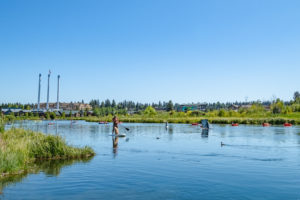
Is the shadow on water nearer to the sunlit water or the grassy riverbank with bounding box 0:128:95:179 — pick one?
the sunlit water

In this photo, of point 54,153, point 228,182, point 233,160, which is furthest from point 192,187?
point 54,153

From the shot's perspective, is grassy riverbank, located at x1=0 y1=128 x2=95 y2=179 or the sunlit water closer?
the sunlit water

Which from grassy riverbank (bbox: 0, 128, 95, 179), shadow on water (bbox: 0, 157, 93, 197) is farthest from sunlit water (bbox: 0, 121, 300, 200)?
grassy riverbank (bbox: 0, 128, 95, 179)

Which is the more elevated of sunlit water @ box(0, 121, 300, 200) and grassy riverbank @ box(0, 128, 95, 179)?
grassy riverbank @ box(0, 128, 95, 179)

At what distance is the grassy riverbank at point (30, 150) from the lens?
51.3ft

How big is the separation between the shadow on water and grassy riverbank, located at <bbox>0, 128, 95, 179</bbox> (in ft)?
1.13

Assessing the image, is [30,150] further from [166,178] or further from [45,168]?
[166,178]

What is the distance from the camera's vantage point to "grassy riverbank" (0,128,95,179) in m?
15.6

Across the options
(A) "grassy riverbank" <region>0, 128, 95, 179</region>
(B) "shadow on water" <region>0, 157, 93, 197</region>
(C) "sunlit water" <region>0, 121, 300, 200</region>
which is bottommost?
(C) "sunlit water" <region>0, 121, 300, 200</region>

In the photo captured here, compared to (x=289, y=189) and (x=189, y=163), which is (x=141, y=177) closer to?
(x=189, y=163)

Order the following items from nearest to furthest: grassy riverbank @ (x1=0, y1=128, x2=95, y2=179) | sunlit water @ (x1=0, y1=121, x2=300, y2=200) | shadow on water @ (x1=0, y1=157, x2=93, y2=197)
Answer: sunlit water @ (x1=0, y1=121, x2=300, y2=200) < shadow on water @ (x1=0, y1=157, x2=93, y2=197) < grassy riverbank @ (x1=0, y1=128, x2=95, y2=179)

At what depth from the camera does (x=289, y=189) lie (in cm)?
1365

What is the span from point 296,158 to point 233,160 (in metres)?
4.69

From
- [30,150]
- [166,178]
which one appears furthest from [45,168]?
[166,178]
